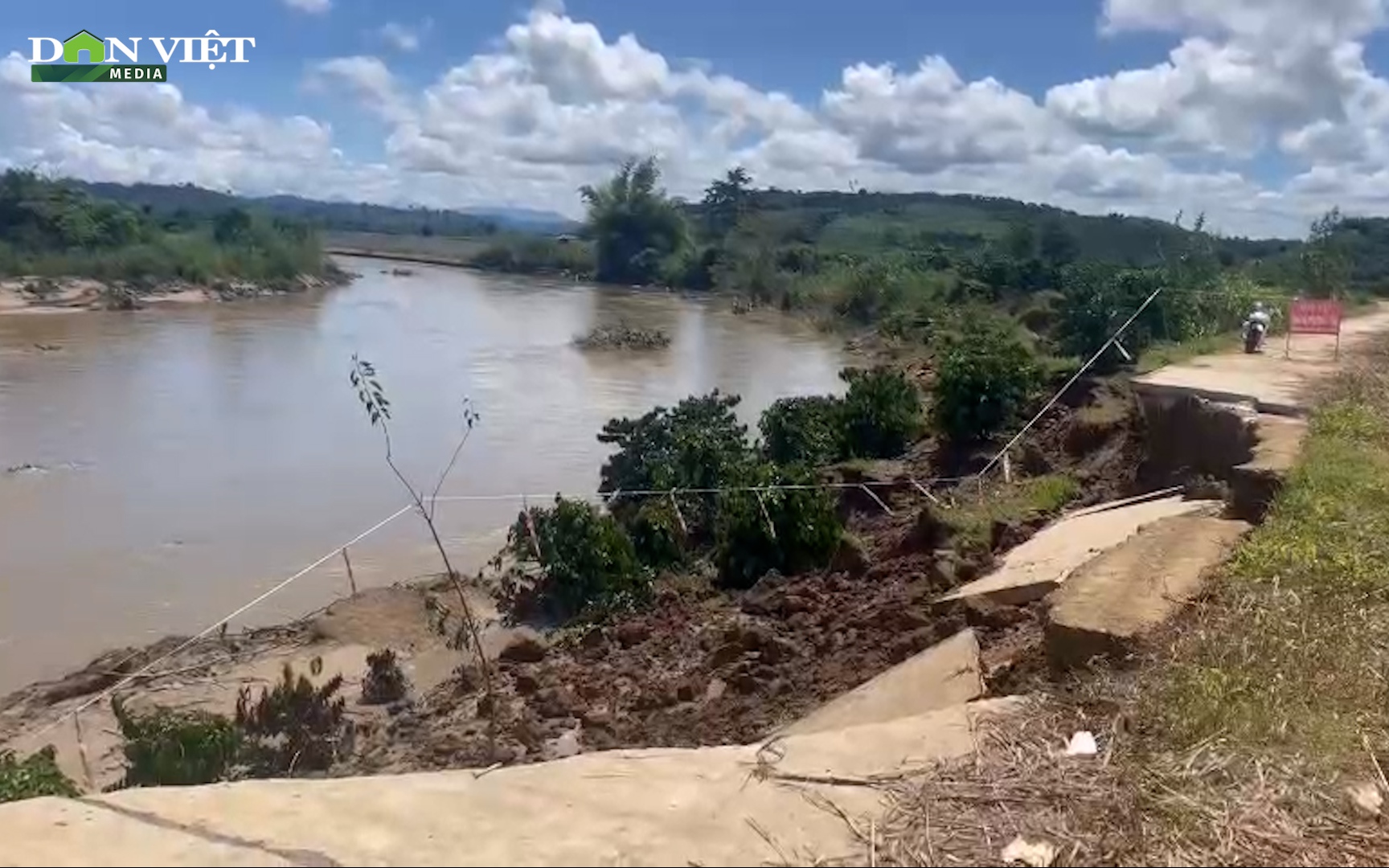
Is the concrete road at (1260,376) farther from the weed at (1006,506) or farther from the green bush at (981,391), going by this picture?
the green bush at (981,391)

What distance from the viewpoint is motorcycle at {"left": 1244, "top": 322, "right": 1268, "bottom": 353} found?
12648mm

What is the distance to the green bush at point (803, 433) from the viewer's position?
13.8 metres

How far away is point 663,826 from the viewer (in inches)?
127

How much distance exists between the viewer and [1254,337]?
41.8ft

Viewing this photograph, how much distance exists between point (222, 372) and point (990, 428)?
19106 millimetres

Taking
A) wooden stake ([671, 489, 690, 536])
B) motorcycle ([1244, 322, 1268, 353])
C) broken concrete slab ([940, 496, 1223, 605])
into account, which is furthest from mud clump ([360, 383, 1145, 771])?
motorcycle ([1244, 322, 1268, 353])

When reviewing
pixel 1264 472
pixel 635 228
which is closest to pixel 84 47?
pixel 1264 472

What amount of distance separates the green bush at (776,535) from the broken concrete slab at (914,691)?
4.62 metres

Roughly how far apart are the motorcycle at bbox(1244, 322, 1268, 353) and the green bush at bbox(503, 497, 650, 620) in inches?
247

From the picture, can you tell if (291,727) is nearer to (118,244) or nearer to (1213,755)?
(1213,755)

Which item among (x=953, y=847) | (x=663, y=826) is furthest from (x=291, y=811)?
(x=953, y=847)

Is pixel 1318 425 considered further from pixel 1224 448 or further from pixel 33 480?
pixel 33 480

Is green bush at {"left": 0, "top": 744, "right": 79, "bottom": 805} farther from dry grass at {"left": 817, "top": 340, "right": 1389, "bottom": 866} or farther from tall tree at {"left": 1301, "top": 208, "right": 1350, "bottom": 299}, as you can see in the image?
tall tree at {"left": 1301, "top": 208, "right": 1350, "bottom": 299}

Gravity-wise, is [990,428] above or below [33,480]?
above
